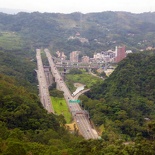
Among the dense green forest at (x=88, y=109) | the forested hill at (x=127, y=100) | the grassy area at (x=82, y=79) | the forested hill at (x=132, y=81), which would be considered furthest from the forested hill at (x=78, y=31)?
the forested hill at (x=127, y=100)

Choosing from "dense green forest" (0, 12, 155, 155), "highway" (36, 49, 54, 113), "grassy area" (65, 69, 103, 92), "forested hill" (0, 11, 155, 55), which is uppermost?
"forested hill" (0, 11, 155, 55)

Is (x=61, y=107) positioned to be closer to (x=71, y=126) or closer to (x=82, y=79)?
(x=71, y=126)

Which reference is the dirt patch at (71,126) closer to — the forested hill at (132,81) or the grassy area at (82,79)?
the forested hill at (132,81)

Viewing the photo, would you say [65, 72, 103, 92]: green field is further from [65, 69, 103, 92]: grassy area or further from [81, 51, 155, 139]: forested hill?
[81, 51, 155, 139]: forested hill

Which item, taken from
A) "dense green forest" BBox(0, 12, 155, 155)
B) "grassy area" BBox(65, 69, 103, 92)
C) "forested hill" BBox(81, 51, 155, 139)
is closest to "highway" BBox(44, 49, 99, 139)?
"dense green forest" BBox(0, 12, 155, 155)

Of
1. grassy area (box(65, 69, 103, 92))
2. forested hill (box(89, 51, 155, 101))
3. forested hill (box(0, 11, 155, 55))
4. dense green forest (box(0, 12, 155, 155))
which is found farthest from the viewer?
forested hill (box(0, 11, 155, 55))

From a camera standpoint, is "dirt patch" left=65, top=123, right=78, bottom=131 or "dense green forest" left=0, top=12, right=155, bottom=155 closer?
"dense green forest" left=0, top=12, right=155, bottom=155
